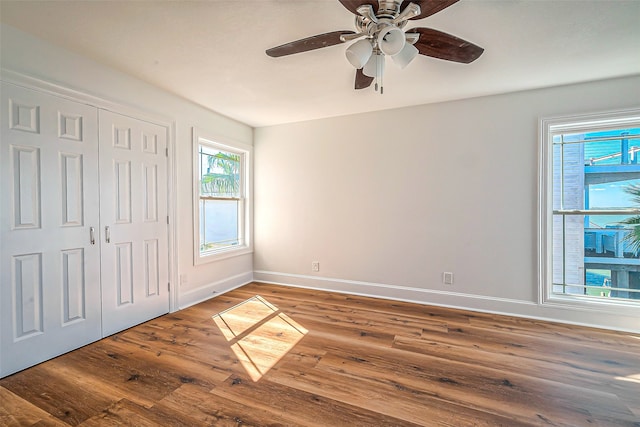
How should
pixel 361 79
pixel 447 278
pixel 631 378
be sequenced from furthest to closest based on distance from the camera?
pixel 447 278 < pixel 361 79 < pixel 631 378

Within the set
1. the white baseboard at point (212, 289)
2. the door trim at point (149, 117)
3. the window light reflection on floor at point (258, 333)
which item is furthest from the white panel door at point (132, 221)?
the window light reflection on floor at point (258, 333)

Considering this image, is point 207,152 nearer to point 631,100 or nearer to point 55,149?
point 55,149

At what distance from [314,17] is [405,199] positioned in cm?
232

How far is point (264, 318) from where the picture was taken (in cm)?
298

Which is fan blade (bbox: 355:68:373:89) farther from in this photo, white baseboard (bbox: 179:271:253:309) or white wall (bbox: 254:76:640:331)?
white baseboard (bbox: 179:271:253:309)

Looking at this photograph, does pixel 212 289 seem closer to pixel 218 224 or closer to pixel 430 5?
pixel 218 224

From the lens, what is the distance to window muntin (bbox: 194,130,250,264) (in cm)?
359

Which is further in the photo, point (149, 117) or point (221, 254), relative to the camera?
point (221, 254)

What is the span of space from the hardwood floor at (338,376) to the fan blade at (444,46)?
224 cm

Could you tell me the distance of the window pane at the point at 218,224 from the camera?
3.71m

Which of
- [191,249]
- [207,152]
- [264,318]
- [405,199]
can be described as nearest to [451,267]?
[405,199]

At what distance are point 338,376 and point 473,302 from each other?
81.9 inches

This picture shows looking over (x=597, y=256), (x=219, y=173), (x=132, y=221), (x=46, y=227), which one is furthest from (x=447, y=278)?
(x=46, y=227)

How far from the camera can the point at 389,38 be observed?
1.58m
